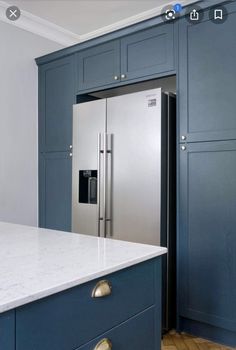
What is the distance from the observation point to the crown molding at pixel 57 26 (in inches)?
124

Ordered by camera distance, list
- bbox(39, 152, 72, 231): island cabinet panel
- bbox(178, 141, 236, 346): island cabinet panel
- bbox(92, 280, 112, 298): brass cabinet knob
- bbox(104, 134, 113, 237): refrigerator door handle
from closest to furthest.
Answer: bbox(92, 280, 112, 298): brass cabinet knob, bbox(178, 141, 236, 346): island cabinet panel, bbox(104, 134, 113, 237): refrigerator door handle, bbox(39, 152, 72, 231): island cabinet panel

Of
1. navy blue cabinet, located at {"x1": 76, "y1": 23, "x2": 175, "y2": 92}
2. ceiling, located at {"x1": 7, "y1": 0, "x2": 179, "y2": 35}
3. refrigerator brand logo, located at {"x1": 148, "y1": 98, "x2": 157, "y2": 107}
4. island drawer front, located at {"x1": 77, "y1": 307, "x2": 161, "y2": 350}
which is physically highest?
ceiling, located at {"x1": 7, "y1": 0, "x2": 179, "y2": 35}

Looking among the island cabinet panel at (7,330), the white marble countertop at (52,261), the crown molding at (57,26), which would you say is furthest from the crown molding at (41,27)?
the island cabinet panel at (7,330)

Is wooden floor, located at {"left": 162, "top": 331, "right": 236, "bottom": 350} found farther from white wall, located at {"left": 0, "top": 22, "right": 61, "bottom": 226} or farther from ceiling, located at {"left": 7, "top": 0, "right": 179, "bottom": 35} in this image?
ceiling, located at {"left": 7, "top": 0, "right": 179, "bottom": 35}

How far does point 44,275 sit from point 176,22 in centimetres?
210

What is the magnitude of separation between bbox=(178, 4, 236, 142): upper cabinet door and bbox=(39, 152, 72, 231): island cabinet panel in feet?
4.17

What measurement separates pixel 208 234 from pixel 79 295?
4.81 ft

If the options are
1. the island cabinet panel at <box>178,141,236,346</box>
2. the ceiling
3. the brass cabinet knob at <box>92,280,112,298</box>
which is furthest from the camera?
the ceiling

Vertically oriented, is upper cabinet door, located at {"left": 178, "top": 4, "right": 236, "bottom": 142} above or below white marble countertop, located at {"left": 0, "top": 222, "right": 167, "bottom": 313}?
Result: above

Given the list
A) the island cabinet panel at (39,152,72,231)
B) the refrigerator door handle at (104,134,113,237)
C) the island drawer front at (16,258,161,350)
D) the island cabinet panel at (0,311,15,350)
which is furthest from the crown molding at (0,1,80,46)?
the island cabinet panel at (0,311,15,350)

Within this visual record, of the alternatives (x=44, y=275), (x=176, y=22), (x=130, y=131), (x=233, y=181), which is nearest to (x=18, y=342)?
(x=44, y=275)

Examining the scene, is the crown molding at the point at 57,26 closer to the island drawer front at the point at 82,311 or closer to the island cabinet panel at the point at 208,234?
the island cabinet panel at the point at 208,234

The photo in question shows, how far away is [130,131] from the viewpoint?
8.18 ft

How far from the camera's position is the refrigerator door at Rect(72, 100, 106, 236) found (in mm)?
2697
